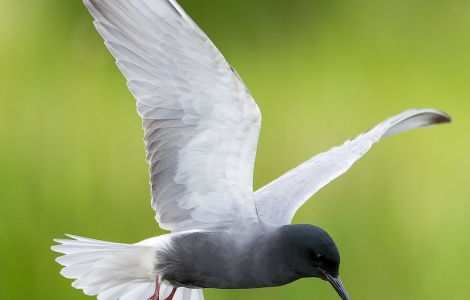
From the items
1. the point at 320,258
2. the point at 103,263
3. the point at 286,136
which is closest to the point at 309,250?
the point at 320,258

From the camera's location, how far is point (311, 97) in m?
3.55

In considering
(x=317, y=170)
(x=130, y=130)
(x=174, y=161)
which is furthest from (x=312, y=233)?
(x=130, y=130)

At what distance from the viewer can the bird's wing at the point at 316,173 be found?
5.55ft

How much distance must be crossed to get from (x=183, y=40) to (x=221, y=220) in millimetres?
357

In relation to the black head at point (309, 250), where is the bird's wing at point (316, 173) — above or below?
above

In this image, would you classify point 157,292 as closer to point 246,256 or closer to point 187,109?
point 246,256

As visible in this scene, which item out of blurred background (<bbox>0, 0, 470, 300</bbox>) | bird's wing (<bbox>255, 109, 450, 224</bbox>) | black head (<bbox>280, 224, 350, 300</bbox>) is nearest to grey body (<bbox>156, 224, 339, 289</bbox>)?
black head (<bbox>280, 224, 350, 300</bbox>)

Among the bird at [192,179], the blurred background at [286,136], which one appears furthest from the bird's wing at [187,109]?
the blurred background at [286,136]

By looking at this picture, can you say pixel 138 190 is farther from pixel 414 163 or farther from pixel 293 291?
pixel 414 163

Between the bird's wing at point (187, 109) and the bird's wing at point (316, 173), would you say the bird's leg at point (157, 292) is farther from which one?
the bird's wing at point (316, 173)

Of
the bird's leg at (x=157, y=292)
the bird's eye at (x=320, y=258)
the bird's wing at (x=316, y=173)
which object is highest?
the bird's wing at (x=316, y=173)

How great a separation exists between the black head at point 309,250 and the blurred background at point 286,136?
50.5 inches

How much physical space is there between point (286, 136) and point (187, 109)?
1.63m

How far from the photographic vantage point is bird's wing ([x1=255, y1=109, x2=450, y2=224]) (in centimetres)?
169
